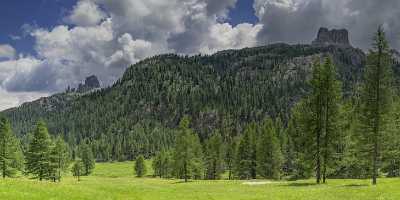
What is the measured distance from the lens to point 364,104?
5275cm

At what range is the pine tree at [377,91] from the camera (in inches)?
1948

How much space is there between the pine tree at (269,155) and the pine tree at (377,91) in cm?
5423

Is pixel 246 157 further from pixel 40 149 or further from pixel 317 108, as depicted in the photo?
pixel 317 108

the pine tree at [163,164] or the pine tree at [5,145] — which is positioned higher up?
the pine tree at [5,145]

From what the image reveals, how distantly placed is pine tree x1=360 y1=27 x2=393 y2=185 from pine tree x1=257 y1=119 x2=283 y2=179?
5423 cm

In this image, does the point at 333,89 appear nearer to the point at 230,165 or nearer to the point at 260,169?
the point at 260,169

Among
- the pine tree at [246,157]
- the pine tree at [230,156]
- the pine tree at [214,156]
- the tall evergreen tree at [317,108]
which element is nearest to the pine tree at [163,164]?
the pine tree at [214,156]

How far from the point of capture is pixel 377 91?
5041 cm

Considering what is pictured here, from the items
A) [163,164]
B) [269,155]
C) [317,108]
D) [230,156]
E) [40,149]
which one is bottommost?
[163,164]

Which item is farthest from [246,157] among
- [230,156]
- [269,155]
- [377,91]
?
[377,91]

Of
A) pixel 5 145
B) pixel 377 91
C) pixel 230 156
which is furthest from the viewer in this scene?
pixel 230 156

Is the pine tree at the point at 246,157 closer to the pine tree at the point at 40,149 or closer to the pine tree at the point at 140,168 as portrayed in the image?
the pine tree at the point at 40,149

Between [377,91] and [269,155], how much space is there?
59.7 m

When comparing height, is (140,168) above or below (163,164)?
below
